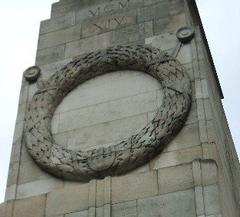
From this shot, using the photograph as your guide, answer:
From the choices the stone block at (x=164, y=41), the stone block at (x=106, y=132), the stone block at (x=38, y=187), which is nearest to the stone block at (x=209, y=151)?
the stone block at (x=106, y=132)

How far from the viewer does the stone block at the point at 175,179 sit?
31.1 feet

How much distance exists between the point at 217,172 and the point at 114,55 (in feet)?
11.3

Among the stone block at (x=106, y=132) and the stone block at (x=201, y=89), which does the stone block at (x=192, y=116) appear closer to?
the stone block at (x=201, y=89)

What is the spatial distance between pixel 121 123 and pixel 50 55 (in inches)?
105

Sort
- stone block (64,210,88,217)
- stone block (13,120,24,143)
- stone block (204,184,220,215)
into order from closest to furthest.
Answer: stone block (204,184,220,215)
stone block (64,210,88,217)
stone block (13,120,24,143)

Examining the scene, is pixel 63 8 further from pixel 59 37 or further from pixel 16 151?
pixel 16 151

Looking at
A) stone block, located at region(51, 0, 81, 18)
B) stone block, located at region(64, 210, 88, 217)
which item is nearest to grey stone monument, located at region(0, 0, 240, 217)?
stone block, located at region(64, 210, 88, 217)

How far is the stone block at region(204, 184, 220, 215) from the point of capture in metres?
8.93

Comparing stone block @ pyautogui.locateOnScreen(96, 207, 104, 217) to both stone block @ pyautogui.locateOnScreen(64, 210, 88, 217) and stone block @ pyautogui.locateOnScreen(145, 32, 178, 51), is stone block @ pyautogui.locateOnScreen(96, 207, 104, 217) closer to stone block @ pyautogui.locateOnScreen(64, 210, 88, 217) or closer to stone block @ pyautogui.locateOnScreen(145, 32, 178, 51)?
stone block @ pyautogui.locateOnScreen(64, 210, 88, 217)

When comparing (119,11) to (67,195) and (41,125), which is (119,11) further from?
(67,195)

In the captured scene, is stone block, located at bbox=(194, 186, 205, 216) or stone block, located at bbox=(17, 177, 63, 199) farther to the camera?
stone block, located at bbox=(17, 177, 63, 199)

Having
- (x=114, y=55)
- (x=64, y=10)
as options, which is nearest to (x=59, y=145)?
(x=114, y=55)

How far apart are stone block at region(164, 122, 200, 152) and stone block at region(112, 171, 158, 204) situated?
0.63 metres

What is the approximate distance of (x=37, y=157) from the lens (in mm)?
10766
